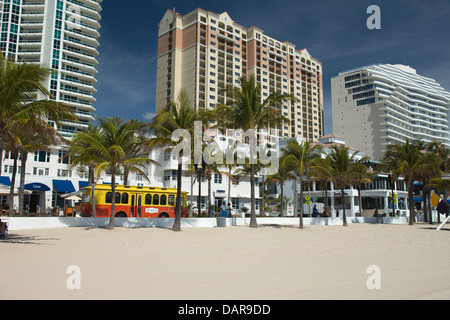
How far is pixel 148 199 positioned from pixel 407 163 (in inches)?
972

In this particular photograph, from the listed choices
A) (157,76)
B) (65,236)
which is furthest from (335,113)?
(65,236)

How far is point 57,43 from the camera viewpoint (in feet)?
198

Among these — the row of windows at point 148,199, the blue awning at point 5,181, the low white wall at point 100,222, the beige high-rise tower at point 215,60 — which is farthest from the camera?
the beige high-rise tower at point 215,60

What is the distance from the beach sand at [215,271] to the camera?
6035 millimetres

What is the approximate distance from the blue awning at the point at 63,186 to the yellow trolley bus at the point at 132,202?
1634 centimetres

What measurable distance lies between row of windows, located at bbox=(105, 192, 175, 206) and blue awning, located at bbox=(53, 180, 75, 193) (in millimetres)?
18626

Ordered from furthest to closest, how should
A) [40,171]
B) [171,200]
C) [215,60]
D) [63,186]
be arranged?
[215,60]
[40,171]
[63,186]
[171,200]

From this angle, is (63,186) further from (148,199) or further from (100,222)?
(100,222)

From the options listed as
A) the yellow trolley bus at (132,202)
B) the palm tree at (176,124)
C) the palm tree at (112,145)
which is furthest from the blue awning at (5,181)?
the palm tree at (176,124)

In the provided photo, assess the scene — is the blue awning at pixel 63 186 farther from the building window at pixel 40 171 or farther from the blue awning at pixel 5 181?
the building window at pixel 40 171

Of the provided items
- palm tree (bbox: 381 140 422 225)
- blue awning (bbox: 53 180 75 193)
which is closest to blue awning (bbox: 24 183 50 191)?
blue awning (bbox: 53 180 75 193)

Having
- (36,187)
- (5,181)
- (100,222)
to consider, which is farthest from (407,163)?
(5,181)

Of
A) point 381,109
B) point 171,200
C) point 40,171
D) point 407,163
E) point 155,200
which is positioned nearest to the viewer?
point 155,200

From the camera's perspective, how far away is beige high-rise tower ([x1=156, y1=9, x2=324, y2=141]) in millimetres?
87250
